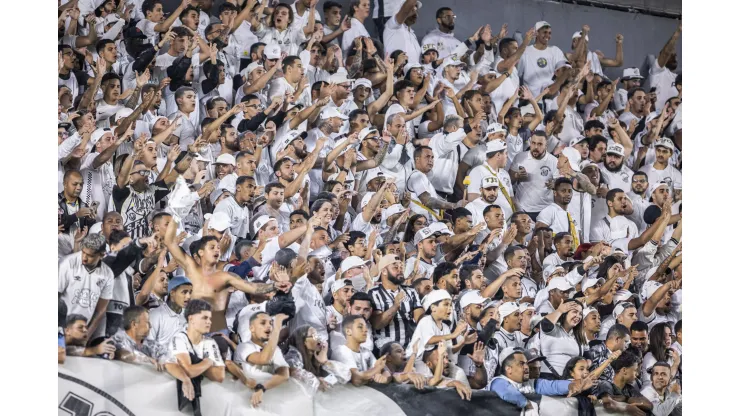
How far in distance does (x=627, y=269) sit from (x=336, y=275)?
8.61 ft

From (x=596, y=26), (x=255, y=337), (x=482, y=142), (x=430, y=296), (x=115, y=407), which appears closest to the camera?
(x=115, y=407)

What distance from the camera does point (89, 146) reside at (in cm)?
756

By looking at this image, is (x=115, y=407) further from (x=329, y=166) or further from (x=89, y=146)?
(x=329, y=166)

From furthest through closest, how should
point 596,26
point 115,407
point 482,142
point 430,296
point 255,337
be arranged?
point 596,26 → point 482,142 → point 430,296 → point 255,337 → point 115,407

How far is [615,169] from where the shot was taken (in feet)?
31.0

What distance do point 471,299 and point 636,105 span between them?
2620 mm

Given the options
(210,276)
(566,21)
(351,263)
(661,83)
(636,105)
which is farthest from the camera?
(661,83)

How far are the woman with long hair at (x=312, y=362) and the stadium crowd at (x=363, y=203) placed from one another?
0.7 inches

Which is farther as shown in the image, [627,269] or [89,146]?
[627,269]

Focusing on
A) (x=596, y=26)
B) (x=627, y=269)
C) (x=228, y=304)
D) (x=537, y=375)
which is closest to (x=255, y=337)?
(x=228, y=304)

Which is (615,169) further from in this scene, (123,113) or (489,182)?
(123,113)

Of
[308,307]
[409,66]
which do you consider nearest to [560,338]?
[308,307]

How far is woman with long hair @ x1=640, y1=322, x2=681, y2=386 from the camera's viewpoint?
8.86 m

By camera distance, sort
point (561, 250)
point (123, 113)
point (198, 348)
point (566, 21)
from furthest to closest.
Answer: point (566, 21) → point (561, 250) → point (123, 113) → point (198, 348)
